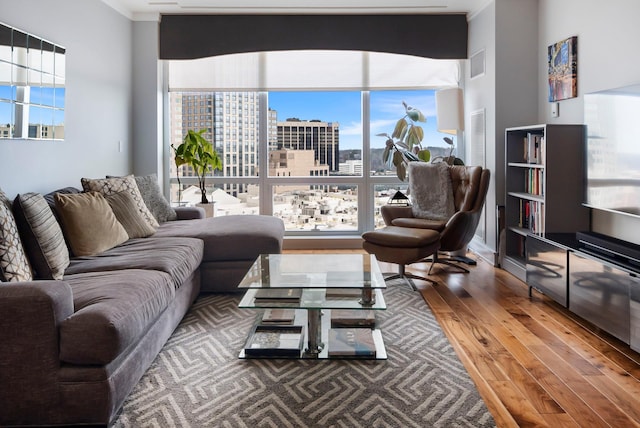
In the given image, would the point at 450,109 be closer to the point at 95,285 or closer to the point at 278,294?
the point at 278,294

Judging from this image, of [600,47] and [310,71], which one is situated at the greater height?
[310,71]

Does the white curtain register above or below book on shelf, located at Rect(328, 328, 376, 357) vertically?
above

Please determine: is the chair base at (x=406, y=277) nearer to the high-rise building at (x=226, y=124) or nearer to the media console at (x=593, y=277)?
the media console at (x=593, y=277)

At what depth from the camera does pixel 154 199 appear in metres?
4.39

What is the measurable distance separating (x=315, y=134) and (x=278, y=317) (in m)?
3.37

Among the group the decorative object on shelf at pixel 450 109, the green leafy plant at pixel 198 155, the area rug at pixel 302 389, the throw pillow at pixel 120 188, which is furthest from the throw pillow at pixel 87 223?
the decorative object on shelf at pixel 450 109

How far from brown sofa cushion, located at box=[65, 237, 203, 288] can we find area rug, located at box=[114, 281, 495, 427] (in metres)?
0.42

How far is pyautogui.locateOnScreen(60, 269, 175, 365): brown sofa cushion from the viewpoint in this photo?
185 centimetres

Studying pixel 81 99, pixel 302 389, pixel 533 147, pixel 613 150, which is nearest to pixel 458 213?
pixel 533 147

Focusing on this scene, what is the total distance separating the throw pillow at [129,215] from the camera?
11.9 feet

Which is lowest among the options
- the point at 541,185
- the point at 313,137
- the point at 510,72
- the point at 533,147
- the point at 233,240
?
the point at 233,240

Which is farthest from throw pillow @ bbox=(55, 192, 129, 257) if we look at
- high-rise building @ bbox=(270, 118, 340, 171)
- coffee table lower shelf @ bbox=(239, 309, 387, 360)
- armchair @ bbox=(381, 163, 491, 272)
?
high-rise building @ bbox=(270, 118, 340, 171)

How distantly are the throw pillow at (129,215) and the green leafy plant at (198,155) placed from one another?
5.32 feet

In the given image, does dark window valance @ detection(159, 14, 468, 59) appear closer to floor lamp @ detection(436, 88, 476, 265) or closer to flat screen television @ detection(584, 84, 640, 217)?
floor lamp @ detection(436, 88, 476, 265)
